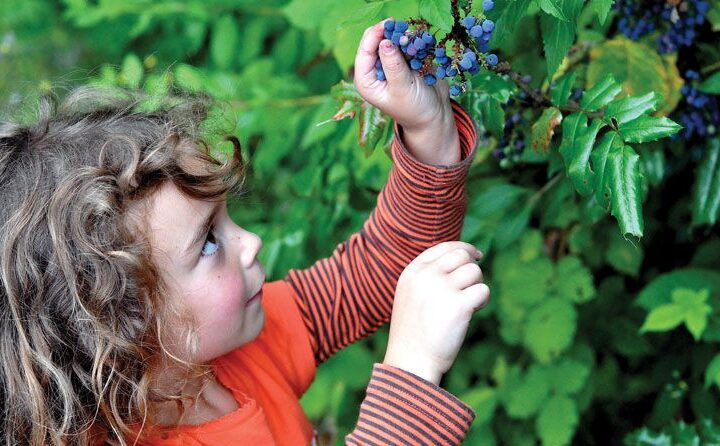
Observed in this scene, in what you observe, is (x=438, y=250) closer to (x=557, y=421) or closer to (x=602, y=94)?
(x=602, y=94)

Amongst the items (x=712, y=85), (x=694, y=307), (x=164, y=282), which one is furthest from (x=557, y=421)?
(x=164, y=282)

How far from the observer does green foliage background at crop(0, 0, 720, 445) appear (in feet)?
4.24

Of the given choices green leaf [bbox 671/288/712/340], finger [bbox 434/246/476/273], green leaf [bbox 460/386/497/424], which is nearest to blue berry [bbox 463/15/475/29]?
finger [bbox 434/246/476/273]

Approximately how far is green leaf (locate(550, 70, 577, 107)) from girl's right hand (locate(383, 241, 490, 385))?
0.26 meters

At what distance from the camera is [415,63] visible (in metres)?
1.15

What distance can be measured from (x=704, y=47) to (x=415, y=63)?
0.71 meters

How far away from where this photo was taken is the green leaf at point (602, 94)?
1.25 meters

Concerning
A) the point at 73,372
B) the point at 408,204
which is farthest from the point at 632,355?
the point at 73,372

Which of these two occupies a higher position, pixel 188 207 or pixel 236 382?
pixel 188 207

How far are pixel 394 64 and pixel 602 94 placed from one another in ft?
0.99

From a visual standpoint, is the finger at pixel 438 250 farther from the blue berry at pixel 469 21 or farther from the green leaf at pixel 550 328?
the green leaf at pixel 550 328

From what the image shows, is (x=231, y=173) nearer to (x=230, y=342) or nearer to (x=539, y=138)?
(x=230, y=342)

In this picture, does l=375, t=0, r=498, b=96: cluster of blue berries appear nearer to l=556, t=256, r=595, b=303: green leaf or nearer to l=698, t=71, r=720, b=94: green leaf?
l=698, t=71, r=720, b=94: green leaf

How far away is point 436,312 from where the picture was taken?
4.16ft
